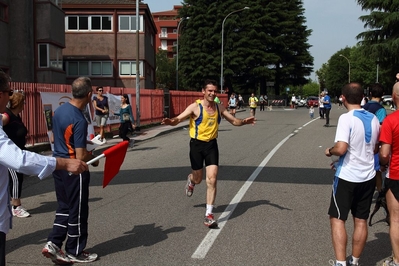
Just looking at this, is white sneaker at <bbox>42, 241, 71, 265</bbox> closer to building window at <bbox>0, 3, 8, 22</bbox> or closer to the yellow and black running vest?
the yellow and black running vest

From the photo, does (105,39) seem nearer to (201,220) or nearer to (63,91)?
(63,91)

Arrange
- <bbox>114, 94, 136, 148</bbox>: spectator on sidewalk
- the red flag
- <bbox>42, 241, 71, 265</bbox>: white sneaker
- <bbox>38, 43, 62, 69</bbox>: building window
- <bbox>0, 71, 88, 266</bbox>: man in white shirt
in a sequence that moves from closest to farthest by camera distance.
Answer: <bbox>0, 71, 88, 266</bbox>: man in white shirt
the red flag
<bbox>42, 241, 71, 265</bbox>: white sneaker
<bbox>114, 94, 136, 148</bbox>: spectator on sidewalk
<bbox>38, 43, 62, 69</bbox>: building window

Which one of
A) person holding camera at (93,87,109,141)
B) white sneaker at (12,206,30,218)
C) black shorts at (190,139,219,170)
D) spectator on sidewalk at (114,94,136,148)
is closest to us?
black shorts at (190,139,219,170)

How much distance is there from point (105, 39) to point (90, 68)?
8.57 feet

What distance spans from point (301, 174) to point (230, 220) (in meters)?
4.12

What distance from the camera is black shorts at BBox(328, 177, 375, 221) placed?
4238 millimetres

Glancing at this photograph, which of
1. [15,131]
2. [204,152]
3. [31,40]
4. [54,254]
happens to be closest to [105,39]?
[31,40]

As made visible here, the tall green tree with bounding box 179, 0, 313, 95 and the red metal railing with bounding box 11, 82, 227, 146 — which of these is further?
the tall green tree with bounding box 179, 0, 313, 95

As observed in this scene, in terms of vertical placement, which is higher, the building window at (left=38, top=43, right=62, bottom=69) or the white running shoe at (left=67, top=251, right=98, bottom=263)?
the building window at (left=38, top=43, right=62, bottom=69)

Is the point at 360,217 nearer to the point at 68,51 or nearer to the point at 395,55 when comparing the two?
the point at 68,51

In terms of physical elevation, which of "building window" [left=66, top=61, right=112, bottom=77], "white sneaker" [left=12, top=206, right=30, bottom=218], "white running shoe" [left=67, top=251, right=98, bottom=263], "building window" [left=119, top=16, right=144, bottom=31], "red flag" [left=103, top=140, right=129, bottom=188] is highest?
"building window" [left=119, top=16, right=144, bottom=31]

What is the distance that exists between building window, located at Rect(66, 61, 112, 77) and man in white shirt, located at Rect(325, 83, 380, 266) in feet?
114

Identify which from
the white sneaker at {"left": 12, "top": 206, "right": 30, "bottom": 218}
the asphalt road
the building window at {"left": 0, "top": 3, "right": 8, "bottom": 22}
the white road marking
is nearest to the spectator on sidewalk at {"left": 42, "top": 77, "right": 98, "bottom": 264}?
the asphalt road

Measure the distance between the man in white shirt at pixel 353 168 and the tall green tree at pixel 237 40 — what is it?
56.1 metres
